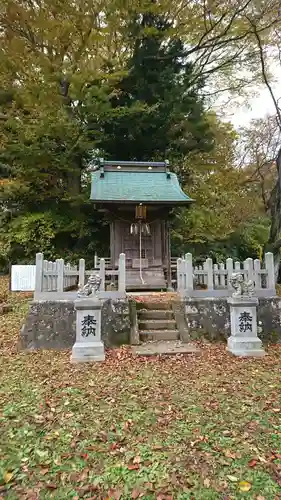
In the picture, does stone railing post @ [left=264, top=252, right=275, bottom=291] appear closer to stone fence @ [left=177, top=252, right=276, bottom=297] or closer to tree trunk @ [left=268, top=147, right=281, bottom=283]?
stone fence @ [left=177, top=252, right=276, bottom=297]

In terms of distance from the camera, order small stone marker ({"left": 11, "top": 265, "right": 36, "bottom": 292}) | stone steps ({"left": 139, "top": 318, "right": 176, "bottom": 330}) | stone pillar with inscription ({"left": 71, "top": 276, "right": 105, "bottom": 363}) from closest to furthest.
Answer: stone pillar with inscription ({"left": 71, "top": 276, "right": 105, "bottom": 363}), stone steps ({"left": 139, "top": 318, "right": 176, "bottom": 330}), small stone marker ({"left": 11, "top": 265, "right": 36, "bottom": 292})

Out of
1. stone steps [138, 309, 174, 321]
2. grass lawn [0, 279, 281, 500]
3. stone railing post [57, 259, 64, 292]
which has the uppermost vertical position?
stone railing post [57, 259, 64, 292]

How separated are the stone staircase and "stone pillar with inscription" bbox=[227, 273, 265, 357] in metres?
1.24

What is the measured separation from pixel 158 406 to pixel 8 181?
1213 cm

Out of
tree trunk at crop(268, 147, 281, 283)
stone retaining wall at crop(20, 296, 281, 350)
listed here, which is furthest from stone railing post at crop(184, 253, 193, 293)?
tree trunk at crop(268, 147, 281, 283)

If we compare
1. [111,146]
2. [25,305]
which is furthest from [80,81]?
[25,305]

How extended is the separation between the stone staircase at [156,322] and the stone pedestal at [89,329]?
1.16m

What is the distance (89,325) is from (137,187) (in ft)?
21.1

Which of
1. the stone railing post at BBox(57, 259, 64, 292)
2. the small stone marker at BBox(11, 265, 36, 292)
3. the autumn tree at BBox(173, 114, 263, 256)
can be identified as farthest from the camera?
the autumn tree at BBox(173, 114, 263, 256)

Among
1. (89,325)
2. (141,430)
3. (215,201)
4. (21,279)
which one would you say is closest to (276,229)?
(215,201)

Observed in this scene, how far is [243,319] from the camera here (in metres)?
6.09

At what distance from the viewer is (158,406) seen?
3869 mm

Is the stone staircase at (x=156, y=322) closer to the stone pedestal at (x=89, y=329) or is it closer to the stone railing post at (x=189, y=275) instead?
the stone railing post at (x=189, y=275)

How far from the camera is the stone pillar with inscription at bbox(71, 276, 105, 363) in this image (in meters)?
5.61
